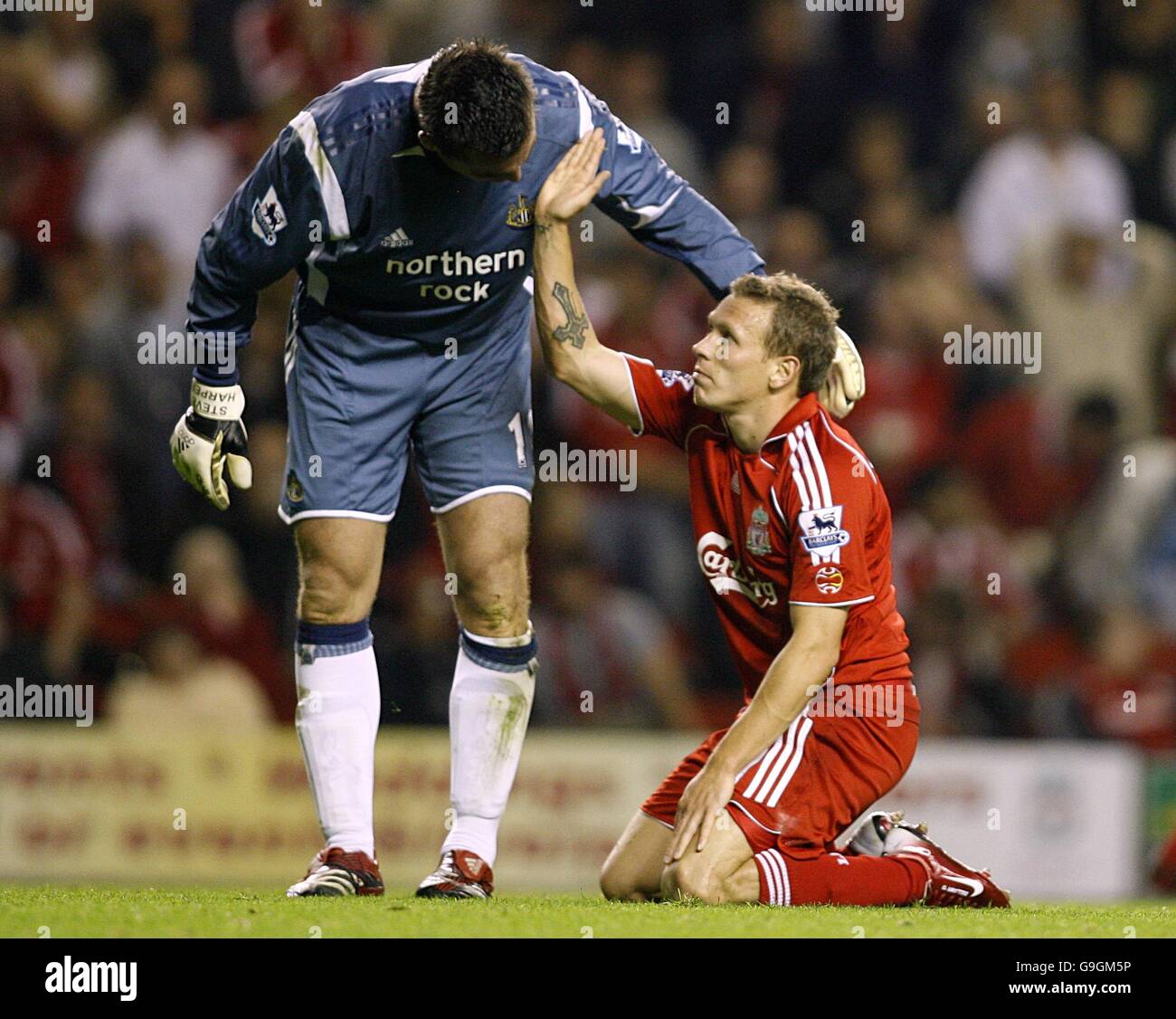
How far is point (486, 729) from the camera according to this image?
16.6 ft

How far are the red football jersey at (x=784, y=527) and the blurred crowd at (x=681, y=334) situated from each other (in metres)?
3.48

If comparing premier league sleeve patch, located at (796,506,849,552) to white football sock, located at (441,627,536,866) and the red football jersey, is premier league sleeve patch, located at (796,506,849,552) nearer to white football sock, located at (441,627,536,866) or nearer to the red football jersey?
the red football jersey

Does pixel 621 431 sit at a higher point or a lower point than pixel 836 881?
higher

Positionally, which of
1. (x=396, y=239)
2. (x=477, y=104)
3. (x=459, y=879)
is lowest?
(x=459, y=879)

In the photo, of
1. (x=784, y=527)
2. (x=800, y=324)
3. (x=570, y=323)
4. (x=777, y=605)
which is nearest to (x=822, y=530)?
(x=784, y=527)

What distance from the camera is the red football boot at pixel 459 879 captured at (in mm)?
4828

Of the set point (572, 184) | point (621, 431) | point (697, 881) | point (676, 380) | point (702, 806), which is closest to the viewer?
point (702, 806)

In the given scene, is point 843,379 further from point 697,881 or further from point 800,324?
point 697,881

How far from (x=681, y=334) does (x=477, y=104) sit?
4933 mm

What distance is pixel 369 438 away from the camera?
490 centimetres

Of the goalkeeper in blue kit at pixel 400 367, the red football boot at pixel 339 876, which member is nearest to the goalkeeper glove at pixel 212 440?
the goalkeeper in blue kit at pixel 400 367

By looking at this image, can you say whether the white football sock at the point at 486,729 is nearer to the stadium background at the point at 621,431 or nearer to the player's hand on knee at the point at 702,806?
the player's hand on knee at the point at 702,806

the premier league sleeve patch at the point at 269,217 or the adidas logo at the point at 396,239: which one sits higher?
the premier league sleeve patch at the point at 269,217
